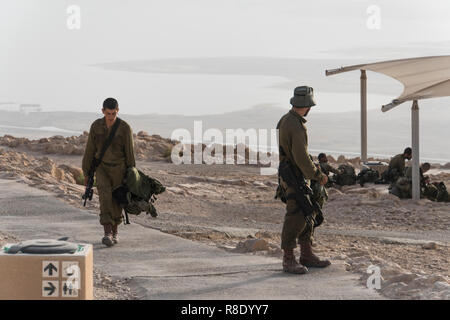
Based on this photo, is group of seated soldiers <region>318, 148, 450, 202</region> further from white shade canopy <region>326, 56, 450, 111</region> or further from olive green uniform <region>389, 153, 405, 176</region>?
white shade canopy <region>326, 56, 450, 111</region>

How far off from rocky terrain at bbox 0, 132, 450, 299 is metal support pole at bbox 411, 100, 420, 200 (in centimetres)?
43

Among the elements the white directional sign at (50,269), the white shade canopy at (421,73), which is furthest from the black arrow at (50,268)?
the white shade canopy at (421,73)

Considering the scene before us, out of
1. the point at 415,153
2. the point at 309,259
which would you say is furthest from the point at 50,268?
the point at 415,153

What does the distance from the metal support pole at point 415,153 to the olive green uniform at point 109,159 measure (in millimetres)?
9608

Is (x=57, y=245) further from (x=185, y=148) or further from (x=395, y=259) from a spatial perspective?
(x=185, y=148)

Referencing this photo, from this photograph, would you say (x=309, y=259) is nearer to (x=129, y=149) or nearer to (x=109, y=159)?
(x=129, y=149)

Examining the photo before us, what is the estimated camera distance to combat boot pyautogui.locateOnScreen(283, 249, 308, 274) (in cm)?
782

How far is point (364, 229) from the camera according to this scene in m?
14.1

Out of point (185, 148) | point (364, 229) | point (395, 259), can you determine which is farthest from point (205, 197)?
point (185, 148)

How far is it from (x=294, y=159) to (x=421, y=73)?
46.7 ft

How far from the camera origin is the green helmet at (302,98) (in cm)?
766

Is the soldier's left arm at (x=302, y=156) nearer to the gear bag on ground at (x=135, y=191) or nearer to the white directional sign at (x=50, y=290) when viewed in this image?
the gear bag on ground at (x=135, y=191)

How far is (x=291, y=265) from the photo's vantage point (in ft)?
25.7

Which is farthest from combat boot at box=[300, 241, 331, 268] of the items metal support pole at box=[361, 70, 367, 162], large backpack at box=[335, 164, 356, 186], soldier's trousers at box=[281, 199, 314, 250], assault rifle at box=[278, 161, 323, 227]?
metal support pole at box=[361, 70, 367, 162]
